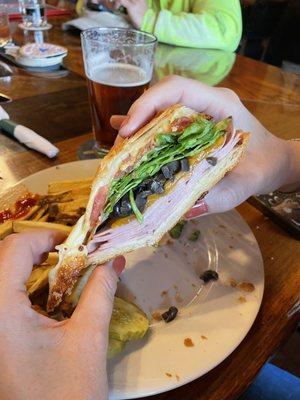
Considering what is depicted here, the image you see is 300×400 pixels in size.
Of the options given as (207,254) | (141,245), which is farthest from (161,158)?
(207,254)

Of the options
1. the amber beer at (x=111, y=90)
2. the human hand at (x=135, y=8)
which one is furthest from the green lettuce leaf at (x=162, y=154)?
the human hand at (x=135, y=8)

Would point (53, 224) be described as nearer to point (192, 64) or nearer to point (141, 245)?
point (141, 245)

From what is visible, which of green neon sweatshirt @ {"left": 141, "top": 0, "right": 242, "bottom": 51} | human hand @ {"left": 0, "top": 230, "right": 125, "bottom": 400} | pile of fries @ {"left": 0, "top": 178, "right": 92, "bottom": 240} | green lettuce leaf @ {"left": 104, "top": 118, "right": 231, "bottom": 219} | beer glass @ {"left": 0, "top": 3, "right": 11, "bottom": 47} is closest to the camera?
human hand @ {"left": 0, "top": 230, "right": 125, "bottom": 400}

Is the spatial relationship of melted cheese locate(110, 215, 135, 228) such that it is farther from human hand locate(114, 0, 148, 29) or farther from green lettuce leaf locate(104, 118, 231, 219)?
human hand locate(114, 0, 148, 29)

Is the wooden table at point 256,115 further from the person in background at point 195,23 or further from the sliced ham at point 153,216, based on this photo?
the sliced ham at point 153,216

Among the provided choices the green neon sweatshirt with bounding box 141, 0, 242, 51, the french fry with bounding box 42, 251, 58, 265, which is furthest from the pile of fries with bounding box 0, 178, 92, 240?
the green neon sweatshirt with bounding box 141, 0, 242, 51

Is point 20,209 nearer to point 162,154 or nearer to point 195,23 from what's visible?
point 162,154

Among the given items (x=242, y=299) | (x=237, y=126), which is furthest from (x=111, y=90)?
(x=242, y=299)
